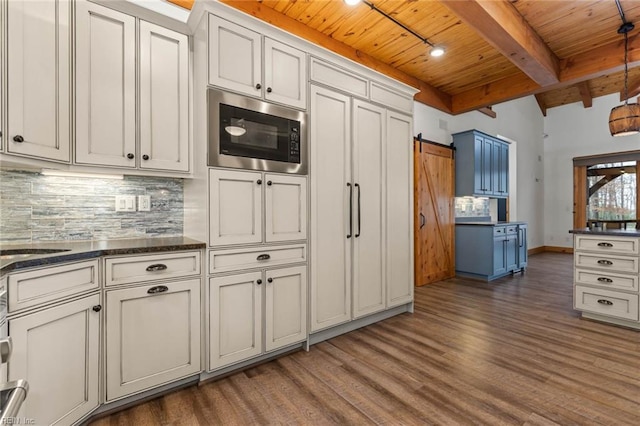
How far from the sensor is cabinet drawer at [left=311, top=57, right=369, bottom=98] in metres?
2.57

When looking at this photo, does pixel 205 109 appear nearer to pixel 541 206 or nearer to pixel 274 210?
pixel 274 210

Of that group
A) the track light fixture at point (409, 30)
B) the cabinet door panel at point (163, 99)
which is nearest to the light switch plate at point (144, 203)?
the cabinet door panel at point (163, 99)

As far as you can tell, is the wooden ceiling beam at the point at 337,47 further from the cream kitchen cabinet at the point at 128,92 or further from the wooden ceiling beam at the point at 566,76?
the cream kitchen cabinet at the point at 128,92

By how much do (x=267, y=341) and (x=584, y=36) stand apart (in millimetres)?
4819

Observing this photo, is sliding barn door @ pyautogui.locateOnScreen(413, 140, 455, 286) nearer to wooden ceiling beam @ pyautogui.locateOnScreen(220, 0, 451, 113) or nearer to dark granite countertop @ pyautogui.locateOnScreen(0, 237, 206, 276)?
wooden ceiling beam @ pyautogui.locateOnScreen(220, 0, 451, 113)

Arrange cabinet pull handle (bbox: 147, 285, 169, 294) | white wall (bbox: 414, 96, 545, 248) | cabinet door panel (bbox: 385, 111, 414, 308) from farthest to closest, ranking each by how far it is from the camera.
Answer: white wall (bbox: 414, 96, 545, 248) → cabinet door panel (bbox: 385, 111, 414, 308) → cabinet pull handle (bbox: 147, 285, 169, 294)

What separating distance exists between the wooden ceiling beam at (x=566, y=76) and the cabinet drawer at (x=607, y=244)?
2.23m

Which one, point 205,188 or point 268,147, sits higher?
point 268,147

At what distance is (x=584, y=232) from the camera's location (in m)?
3.21

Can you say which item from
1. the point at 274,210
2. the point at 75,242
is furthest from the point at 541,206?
the point at 75,242

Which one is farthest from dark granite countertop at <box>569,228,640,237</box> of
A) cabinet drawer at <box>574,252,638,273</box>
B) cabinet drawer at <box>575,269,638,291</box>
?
cabinet drawer at <box>575,269,638,291</box>

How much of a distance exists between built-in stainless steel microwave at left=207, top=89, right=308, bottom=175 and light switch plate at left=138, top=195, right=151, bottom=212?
0.69 metres

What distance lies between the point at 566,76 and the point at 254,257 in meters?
4.79

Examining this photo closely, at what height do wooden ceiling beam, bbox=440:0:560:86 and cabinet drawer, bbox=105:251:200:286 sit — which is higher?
wooden ceiling beam, bbox=440:0:560:86
